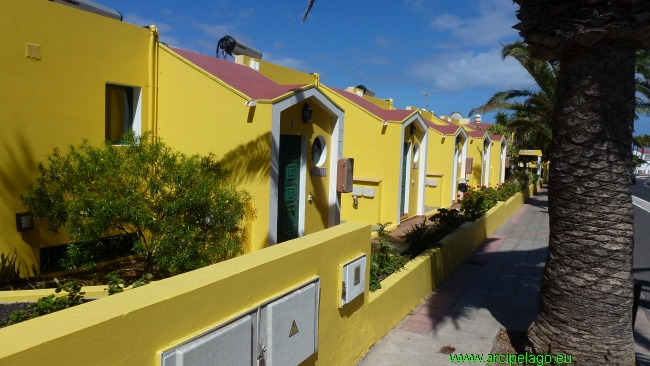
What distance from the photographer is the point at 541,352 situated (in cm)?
570

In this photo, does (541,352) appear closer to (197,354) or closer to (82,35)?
(197,354)

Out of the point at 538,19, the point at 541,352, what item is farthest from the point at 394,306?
the point at 538,19

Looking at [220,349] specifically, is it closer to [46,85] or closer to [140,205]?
[140,205]

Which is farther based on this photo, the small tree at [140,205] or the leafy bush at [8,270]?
the leafy bush at [8,270]

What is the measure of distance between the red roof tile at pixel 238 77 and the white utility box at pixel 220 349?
17.7ft

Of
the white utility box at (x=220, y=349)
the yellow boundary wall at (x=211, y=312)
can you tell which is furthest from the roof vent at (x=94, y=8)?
the white utility box at (x=220, y=349)

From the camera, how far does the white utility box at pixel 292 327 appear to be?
4000 mm

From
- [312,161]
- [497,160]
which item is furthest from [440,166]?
[497,160]

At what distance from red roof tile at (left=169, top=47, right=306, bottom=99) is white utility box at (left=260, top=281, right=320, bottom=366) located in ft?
15.4

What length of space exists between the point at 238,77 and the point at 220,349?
7226 millimetres

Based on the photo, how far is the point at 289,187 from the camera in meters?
10.1

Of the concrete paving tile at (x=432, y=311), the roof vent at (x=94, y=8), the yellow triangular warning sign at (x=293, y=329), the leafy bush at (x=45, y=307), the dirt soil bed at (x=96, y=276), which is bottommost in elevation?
the concrete paving tile at (x=432, y=311)

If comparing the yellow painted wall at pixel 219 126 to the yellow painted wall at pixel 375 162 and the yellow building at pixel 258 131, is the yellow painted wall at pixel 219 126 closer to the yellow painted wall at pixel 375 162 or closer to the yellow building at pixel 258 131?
the yellow building at pixel 258 131

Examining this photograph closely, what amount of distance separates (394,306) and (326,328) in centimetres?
206
